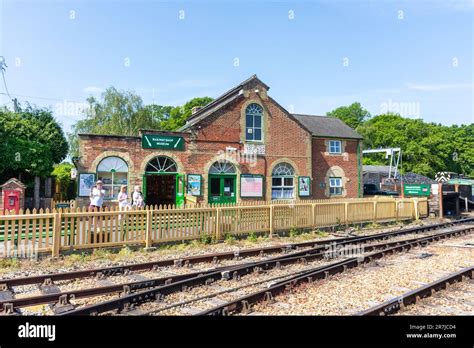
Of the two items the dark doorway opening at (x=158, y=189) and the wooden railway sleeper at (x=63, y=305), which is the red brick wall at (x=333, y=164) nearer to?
the dark doorway opening at (x=158, y=189)

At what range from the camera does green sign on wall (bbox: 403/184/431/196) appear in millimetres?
21956

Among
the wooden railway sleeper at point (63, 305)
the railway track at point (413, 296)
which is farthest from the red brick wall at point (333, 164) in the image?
the wooden railway sleeper at point (63, 305)

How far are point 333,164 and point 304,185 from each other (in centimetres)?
320

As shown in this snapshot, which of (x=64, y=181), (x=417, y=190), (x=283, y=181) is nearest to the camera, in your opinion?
(x=283, y=181)

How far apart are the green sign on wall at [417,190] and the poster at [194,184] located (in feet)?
47.9

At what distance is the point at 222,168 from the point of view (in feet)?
60.7

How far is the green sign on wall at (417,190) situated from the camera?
864 inches

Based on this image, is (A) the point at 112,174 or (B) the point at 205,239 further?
(A) the point at 112,174

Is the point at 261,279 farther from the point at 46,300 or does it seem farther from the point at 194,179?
the point at 194,179

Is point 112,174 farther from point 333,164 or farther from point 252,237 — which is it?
point 333,164

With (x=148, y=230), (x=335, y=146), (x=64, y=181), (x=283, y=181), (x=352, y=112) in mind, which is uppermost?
(x=352, y=112)

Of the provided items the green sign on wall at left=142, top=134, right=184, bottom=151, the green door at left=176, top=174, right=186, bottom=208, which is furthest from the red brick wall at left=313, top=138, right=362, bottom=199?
the green sign on wall at left=142, top=134, right=184, bottom=151

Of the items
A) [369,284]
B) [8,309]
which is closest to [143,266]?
[8,309]

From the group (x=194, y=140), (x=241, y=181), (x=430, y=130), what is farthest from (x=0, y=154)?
(x=430, y=130)
